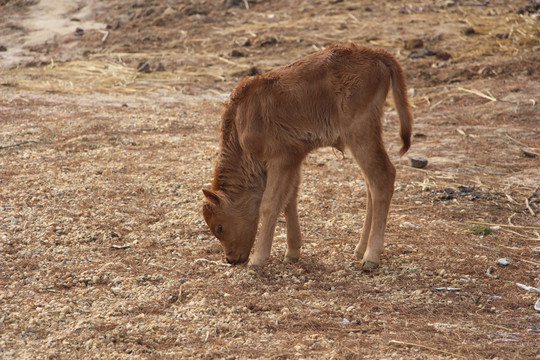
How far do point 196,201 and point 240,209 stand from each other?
1736 millimetres

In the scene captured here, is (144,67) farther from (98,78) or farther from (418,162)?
(418,162)

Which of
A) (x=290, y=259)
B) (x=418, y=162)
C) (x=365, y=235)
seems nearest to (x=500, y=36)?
(x=418, y=162)

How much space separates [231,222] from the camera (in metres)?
5.80

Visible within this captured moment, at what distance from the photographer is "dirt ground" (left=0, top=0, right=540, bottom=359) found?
15.0ft

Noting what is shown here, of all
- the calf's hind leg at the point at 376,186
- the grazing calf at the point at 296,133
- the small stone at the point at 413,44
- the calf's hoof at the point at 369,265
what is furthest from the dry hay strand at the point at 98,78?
the calf's hoof at the point at 369,265

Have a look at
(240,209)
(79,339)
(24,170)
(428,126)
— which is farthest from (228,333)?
(428,126)

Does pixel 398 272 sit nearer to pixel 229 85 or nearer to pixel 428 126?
pixel 428 126

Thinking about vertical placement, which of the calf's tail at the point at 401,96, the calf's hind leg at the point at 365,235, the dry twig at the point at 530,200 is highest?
the calf's tail at the point at 401,96

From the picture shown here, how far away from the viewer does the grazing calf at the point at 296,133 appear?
562 centimetres

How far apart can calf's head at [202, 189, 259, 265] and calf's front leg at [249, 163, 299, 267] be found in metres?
0.16

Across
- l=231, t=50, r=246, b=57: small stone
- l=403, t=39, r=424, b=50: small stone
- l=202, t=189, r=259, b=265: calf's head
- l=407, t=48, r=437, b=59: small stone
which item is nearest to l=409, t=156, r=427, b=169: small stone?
l=202, t=189, r=259, b=265: calf's head

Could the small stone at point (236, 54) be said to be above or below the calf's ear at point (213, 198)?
below

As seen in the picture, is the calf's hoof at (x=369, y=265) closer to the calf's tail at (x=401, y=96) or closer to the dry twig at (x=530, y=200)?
the calf's tail at (x=401, y=96)

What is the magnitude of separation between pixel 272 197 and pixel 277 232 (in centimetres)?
131
